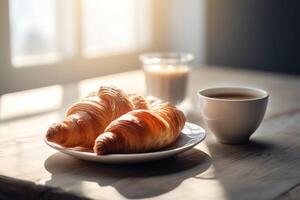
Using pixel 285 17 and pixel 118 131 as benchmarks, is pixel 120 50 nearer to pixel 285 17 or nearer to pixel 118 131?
pixel 285 17

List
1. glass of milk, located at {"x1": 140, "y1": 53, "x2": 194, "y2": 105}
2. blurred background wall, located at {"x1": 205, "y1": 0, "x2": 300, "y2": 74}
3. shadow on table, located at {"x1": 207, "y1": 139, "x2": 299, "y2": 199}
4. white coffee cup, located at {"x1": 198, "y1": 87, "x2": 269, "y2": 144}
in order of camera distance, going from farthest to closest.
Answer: blurred background wall, located at {"x1": 205, "y1": 0, "x2": 300, "y2": 74} < glass of milk, located at {"x1": 140, "y1": 53, "x2": 194, "y2": 105} < white coffee cup, located at {"x1": 198, "y1": 87, "x2": 269, "y2": 144} < shadow on table, located at {"x1": 207, "y1": 139, "x2": 299, "y2": 199}

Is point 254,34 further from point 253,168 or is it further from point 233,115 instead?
point 253,168

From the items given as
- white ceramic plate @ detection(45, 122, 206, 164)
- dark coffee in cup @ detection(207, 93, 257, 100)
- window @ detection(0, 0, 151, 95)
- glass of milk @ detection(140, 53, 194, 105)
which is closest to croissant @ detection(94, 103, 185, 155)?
white ceramic plate @ detection(45, 122, 206, 164)

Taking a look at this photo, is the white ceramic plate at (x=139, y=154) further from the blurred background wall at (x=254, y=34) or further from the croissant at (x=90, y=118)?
the blurred background wall at (x=254, y=34)

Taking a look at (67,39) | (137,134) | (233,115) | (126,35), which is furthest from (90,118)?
(126,35)

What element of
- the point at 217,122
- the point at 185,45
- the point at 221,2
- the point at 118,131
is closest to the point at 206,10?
the point at 221,2

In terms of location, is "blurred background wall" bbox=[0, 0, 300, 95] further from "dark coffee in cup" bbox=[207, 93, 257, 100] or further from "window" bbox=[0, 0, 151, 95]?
"dark coffee in cup" bbox=[207, 93, 257, 100]
